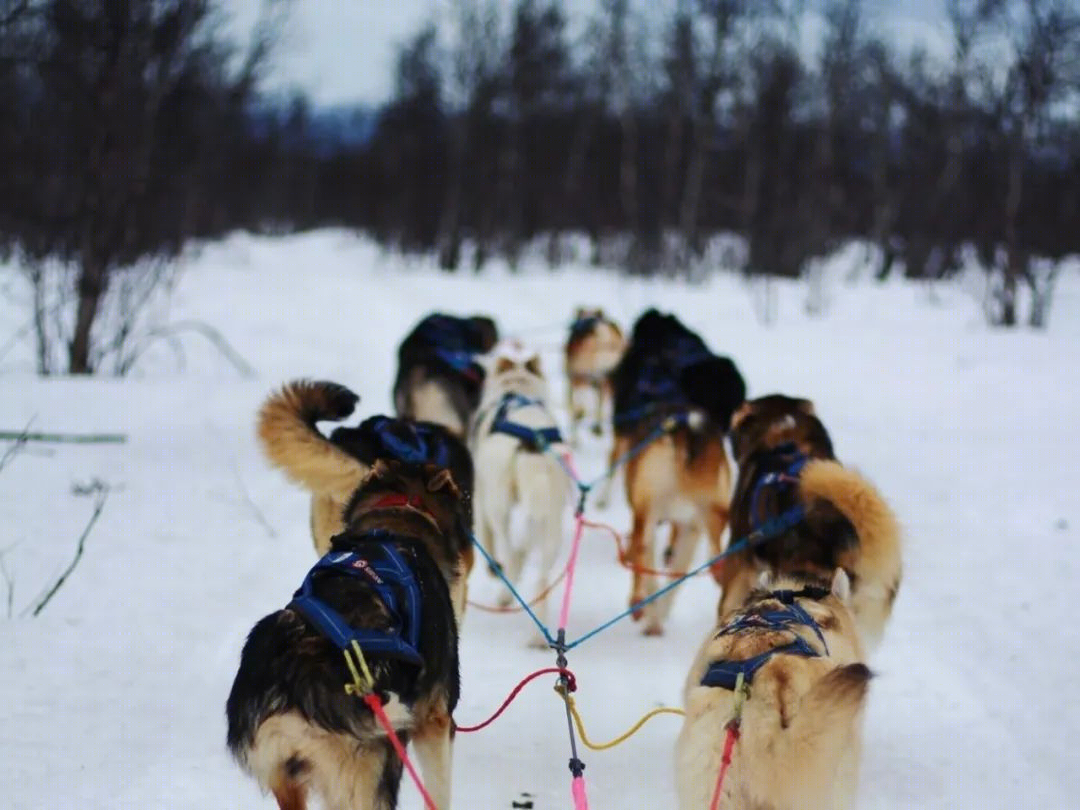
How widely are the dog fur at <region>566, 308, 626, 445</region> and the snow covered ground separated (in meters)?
0.39

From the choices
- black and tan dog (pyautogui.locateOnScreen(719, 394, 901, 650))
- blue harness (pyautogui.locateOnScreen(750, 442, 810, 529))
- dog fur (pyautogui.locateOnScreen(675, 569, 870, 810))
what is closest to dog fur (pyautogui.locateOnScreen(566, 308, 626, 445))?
black and tan dog (pyautogui.locateOnScreen(719, 394, 901, 650))

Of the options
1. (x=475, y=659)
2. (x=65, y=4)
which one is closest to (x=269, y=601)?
(x=475, y=659)

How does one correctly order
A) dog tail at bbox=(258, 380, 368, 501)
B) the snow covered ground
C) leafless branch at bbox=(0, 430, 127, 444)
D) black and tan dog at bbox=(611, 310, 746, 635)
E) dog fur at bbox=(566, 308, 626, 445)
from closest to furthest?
1. the snow covered ground
2. dog tail at bbox=(258, 380, 368, 501)
3. black and tan dog at bbox=(611, 310, 746, 635)
4. leafless branch at bbox=(0, 430, 127, 444)
5. dog fur at bbox=(566, 308, 626, 445)

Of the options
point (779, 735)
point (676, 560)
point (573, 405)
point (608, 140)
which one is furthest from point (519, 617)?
point (608, 140)

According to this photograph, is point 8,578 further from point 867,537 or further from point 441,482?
point 867,537

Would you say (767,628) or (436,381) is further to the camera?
(436,381)

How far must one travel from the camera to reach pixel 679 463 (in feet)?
15.0

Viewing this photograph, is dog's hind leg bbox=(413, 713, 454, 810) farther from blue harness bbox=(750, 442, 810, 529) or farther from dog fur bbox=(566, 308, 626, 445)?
dog fur bbox=(566, 308, 626, 445)

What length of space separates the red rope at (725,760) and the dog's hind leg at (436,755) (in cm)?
75

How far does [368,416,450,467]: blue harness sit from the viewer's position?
150 inches

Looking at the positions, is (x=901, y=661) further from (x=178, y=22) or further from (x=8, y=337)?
(x=8, y=337)

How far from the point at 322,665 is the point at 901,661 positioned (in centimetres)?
280

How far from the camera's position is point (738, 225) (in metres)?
27.8

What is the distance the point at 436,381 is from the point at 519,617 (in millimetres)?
1754
